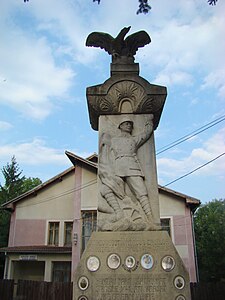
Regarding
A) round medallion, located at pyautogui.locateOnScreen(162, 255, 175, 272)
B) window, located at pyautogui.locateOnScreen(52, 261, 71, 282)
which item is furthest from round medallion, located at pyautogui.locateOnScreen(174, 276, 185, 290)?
window, located at pyautogui.locateOnScreen(52, 261, 71, 282)

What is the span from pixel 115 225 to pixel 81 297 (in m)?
1.00

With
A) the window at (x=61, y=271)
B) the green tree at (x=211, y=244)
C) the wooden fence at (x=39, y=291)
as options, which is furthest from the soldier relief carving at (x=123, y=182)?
the green tree at (x=211, y=244)

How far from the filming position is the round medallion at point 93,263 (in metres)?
4.04

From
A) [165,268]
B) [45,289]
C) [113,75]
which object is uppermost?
[113,75]

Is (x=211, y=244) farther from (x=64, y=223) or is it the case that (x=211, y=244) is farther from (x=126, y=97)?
(x=126, y=97)

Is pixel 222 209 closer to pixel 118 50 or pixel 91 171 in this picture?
pixel 91 171

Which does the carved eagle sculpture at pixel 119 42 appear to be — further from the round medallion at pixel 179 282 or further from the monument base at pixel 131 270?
the round medallion at pixel 179 282

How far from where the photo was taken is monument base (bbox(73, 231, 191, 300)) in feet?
12.8

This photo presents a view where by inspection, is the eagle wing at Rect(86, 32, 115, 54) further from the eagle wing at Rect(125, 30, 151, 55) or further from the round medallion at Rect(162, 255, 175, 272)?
the round medallion at Rect(162, 255, 175, 272)

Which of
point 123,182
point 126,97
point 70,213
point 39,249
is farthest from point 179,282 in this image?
point 70,213

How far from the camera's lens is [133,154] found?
478cm

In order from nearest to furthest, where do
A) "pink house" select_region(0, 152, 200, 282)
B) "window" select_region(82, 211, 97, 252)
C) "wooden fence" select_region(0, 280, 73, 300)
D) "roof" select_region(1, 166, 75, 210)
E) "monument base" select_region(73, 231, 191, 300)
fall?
"monument base" select_region(73, 231, 191, 300), "wooden fence" select_region(0, 280, 73, 300), "pink house" select_region(0, 152, 200, 282), "window" select_region(82, 211, 97, 252), "roof" select_region(1, 166, 75, 210)

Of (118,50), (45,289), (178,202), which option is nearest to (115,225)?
(118,50)

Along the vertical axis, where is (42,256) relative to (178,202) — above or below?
below
